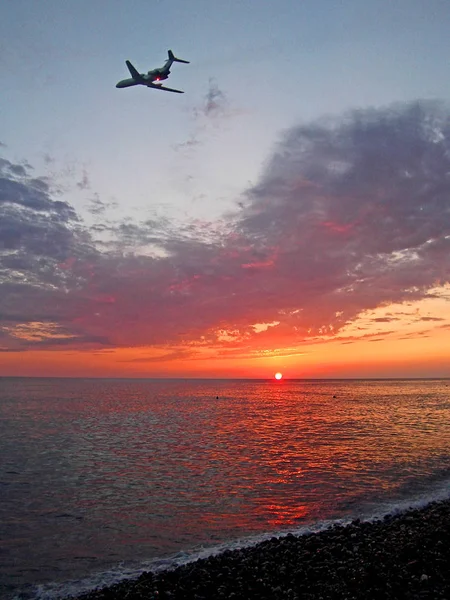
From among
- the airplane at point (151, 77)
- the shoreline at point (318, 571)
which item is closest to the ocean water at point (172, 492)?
the shoreline at point (318, 571)

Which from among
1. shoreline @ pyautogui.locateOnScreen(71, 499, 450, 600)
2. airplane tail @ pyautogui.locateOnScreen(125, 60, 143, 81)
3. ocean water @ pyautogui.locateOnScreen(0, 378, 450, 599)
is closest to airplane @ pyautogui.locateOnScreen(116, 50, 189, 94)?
airplane tail @ pyautogui.locateOnScreen(125, 60, 143, 81)

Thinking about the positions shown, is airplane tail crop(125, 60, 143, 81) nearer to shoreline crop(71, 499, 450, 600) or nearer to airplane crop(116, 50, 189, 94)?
airplane crop(116, 50, 189, 94)

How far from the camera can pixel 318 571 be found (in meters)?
14.3

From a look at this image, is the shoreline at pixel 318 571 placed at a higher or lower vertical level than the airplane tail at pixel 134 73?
lower

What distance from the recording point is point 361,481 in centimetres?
3034

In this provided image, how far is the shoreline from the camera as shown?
1291 centimetres

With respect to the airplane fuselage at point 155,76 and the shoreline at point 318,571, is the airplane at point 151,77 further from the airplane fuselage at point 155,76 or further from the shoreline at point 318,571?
the shoreline at point 318,571

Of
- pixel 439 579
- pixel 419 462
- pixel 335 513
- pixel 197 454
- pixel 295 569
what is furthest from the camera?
pixel 197 454

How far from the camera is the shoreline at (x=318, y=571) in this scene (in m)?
12.9

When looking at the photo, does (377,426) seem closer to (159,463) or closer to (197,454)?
(197,454)

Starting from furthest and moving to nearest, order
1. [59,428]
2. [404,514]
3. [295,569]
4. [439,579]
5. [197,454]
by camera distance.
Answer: [59,428] → [197,454] → [404,514] → [295,569] → [439,579]

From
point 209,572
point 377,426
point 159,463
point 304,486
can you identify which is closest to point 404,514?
point 304,486

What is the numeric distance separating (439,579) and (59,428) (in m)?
57.0

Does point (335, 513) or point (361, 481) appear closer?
point (335, 513)
